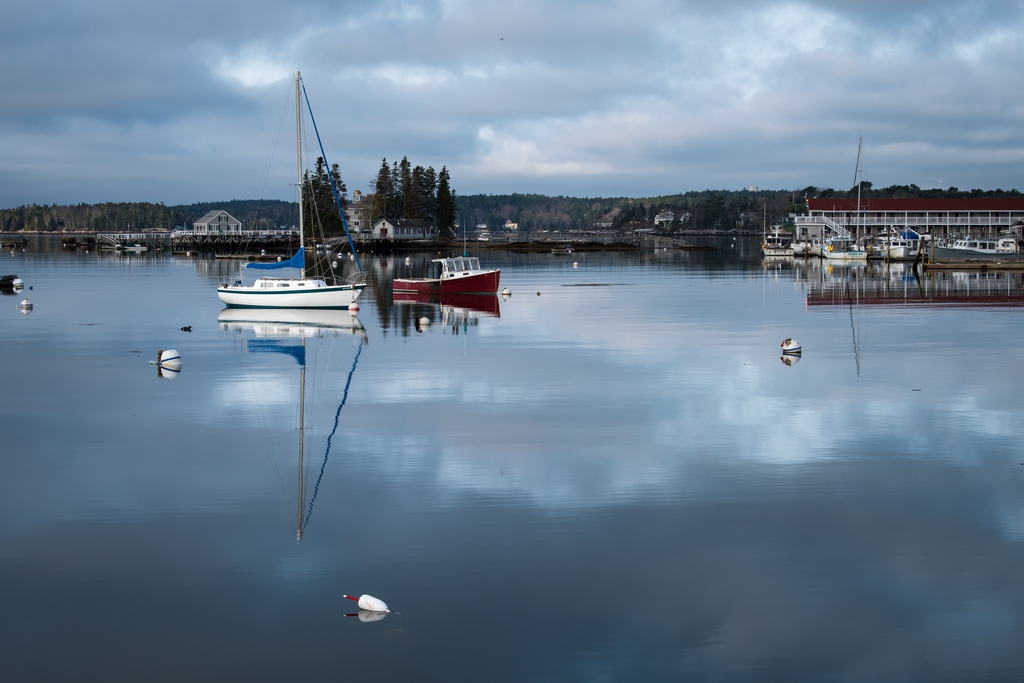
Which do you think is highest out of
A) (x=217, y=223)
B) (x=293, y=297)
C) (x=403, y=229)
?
(x=217, y=223)

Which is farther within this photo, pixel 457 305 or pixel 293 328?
pixel 457 305

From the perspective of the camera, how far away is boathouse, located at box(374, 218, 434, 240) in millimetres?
157500

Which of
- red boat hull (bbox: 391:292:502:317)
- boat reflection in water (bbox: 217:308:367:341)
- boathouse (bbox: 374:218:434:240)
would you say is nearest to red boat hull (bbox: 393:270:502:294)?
red boat hull (bbox: 391:292:502:317)

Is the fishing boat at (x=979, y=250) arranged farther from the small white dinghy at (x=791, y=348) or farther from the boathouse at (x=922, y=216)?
the small white dinghy at (x=791, y=348)

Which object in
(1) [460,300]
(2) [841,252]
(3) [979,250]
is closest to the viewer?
(1) [460,300]

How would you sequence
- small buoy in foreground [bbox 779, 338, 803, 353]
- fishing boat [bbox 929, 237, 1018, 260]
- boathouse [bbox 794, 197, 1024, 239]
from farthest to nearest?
boathouse [bbox 794, 197, 1024, 239] < fishing boat [bbox 929, 237, 1018, 260] < small buoy in foreground [bbox 779, 338, 803, 353]

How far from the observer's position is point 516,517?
1372cm

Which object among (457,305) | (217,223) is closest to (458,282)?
(457,305)

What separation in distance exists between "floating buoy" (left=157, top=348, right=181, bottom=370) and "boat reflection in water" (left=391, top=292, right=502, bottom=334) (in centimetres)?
1159

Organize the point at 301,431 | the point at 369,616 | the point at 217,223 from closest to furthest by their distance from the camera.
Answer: the point at 369,616, the point at 301,431, the point at 217,223

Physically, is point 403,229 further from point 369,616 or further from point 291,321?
point 369,616

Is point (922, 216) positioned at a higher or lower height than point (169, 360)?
higher

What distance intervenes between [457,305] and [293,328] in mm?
13325

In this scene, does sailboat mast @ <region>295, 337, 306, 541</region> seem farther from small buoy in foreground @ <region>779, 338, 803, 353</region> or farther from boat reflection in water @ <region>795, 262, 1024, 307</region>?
boat reflection in water @ <region>795, 262, 1024, 307</region>
